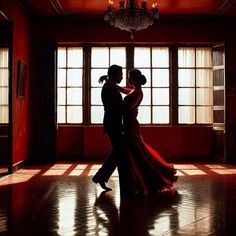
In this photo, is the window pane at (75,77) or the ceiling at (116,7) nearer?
the ceiling at (116,7)

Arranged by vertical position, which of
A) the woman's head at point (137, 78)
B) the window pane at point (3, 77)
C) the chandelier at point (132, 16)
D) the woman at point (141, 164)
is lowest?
the woman at point (141, 164)

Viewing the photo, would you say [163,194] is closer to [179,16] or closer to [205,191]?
[205,191]

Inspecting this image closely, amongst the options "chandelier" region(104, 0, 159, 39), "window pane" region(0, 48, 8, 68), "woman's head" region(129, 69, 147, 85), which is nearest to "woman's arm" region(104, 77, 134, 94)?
"woman's head" region(129, 69, 147, 85)

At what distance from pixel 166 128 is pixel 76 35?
279cm

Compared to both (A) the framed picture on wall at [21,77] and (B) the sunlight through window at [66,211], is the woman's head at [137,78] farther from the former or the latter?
(A) the framed picture on wall at [21,77]

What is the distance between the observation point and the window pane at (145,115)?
8430mm

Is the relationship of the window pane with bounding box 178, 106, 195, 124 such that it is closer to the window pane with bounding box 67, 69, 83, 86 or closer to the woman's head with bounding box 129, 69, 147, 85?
the window pane with bounding box 67, 69, 83, 86

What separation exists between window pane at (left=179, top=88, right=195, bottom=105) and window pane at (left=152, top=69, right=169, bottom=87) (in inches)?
14.8

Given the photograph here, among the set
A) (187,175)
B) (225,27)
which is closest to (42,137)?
(187,175)

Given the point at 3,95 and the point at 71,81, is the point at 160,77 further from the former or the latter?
the point at 3,95

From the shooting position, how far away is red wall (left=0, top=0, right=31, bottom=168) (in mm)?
A: 6262

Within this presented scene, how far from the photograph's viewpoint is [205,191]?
4.71m

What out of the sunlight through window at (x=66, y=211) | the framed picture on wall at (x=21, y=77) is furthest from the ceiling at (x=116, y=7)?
the sunlight through window at (x=66, y=211)

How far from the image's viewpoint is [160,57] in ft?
27.6
